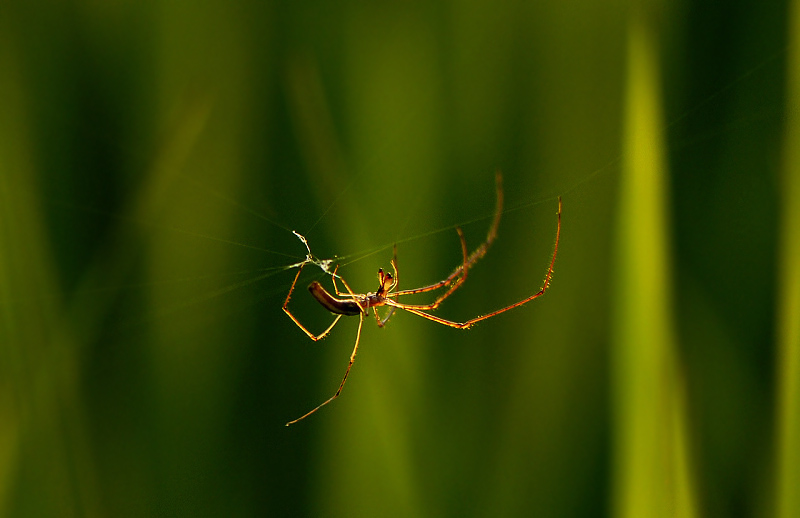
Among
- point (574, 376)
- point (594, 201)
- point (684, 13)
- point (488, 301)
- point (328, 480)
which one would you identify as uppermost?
point (684, 13)

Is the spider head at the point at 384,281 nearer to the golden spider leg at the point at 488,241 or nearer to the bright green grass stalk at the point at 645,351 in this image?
the golden spider leg at the point at 488,241

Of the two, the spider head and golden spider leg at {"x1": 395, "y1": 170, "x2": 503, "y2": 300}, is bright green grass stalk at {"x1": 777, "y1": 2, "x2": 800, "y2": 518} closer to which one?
golden spider leg at {"x1": 395, "y1": 170, "x2": 503, "y2": 300}

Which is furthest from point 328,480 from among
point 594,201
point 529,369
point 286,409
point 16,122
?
point 16,122

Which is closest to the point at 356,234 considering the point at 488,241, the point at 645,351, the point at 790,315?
the point at 488,241

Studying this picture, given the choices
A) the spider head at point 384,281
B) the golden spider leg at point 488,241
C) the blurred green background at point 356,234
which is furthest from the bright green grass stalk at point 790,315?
the spider head at point 384,281

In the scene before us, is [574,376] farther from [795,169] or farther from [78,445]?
[78,445]

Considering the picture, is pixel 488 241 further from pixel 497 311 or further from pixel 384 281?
pixel 384 281


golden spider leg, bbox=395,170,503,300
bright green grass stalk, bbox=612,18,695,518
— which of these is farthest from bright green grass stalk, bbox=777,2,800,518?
golden spider leg, bbox=395,170,503,300
